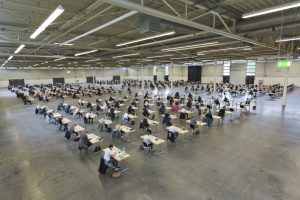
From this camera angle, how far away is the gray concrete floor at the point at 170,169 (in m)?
6.36

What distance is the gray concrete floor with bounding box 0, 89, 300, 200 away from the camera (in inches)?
250

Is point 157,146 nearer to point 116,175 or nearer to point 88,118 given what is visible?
point 116,175

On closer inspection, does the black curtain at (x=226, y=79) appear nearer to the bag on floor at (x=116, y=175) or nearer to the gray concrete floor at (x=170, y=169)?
the gray concrete floor at (x=170, y=169)

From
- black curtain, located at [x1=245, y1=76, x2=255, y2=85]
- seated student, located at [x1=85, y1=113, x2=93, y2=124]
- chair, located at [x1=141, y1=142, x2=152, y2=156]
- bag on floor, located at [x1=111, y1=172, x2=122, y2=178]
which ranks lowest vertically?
bag on floor, located at [x1=111, y1=172, x2=122, y2=178]

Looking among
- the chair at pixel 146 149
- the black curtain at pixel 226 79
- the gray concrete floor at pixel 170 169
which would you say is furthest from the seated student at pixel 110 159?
the black curtain at pixel 226 79

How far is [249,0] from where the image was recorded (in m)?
7.11

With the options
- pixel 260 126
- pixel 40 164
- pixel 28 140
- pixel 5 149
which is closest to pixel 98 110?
pixel 28 140

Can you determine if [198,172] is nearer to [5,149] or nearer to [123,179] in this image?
[123,179]

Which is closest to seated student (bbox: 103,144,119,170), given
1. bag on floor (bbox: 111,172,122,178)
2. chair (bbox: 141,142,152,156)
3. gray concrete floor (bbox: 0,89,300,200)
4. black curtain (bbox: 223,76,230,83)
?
A: bag on floor (bbox: 111,172,122,178)

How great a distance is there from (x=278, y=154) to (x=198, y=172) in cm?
451

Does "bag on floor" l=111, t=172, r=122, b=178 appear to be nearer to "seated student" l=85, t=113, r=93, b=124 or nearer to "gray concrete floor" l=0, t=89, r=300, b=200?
"gray concrete floor" l=0, t=89, r=300, b=200

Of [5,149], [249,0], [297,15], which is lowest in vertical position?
[5,149]

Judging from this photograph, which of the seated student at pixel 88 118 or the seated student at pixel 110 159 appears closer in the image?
the seated student at pixel 110 159

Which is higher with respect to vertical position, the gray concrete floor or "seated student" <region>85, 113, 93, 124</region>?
"seated student" <region>85, 113, 93, 124</region>
